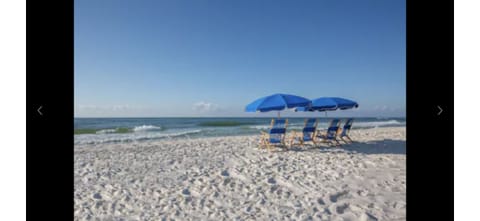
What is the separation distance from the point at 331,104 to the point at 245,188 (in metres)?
4.43

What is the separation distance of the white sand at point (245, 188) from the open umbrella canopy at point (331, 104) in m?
1.92

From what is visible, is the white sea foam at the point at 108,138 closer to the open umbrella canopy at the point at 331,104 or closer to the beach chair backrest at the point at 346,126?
the open umbrella canopy at the point at 331,104

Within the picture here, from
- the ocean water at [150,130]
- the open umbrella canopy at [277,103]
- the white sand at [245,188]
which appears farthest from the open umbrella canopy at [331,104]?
the white sand at [245,188]

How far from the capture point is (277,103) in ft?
17.7

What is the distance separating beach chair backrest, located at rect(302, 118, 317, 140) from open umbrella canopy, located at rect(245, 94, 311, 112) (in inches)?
18.5

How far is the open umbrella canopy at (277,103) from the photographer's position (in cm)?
532

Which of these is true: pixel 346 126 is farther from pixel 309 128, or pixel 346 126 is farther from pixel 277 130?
pixel 277 130

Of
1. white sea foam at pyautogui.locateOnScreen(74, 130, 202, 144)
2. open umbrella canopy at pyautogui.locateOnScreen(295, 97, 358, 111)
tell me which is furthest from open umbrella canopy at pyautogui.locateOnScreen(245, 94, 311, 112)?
white sea foam at pyautogui.locateOnScreen(74, 130, 202, 144)
